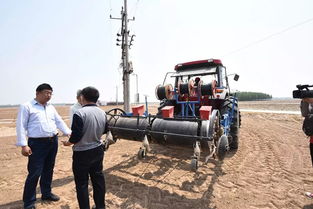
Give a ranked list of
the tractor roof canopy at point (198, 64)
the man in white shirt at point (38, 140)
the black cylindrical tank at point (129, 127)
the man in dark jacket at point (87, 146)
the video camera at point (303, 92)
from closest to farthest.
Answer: the man in dark jacket at point (87, 146), the man in white shirt at point (38, 140), the video camera at point (303, 92), the black cylindrical tank at point (129, 127), the tractor roof canopy at point (198, 64)

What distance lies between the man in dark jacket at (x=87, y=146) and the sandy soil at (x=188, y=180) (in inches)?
20.1

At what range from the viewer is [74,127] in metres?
2.33

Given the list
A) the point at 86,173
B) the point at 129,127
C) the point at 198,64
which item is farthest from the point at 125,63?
the point at 86,173

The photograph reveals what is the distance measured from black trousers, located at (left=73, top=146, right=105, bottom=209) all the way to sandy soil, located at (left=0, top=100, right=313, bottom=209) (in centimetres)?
44

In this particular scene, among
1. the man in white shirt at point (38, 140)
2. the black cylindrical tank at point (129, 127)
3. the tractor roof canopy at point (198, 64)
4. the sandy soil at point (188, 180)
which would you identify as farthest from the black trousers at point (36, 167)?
the tractor roof canopy at point (198, 64)

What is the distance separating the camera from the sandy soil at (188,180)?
2848 mm

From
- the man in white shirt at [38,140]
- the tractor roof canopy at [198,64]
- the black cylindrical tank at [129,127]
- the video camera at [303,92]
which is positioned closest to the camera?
the man in white shirt at [38,140]

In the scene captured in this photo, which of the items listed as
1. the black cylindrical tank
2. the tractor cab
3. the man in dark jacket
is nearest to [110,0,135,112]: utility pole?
the tractor cab

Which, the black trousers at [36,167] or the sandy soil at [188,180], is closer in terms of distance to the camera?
the black trousers at [36,167]

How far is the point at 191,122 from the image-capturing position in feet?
10.5

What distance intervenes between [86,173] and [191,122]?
167cm

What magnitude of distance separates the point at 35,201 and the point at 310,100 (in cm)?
414

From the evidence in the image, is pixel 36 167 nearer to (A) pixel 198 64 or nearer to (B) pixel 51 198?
(B) pixel 51 198

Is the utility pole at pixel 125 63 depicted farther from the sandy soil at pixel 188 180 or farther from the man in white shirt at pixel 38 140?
the man in white shirt at pixel 38 140
